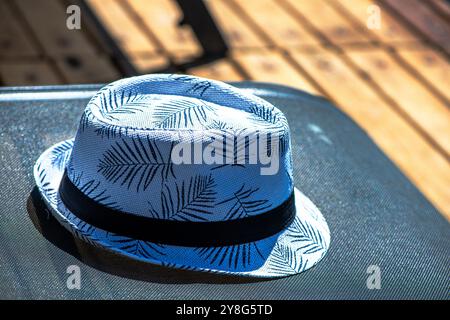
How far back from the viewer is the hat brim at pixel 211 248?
130 centimetres

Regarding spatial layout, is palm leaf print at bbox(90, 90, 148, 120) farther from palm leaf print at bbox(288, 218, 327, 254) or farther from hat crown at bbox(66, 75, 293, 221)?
palm leaf print at bbox(288, 218, 327, 254)

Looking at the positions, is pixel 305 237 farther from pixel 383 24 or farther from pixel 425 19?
pixel 425 19

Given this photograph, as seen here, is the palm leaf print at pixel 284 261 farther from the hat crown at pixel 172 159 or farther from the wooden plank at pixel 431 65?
the wooden plank at pixel 431 65

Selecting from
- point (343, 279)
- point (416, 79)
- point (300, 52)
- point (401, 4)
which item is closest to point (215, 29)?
point (300, 52)

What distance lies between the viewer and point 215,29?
2.79 metres

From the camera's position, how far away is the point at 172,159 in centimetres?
126

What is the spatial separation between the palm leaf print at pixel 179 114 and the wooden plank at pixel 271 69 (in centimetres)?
144

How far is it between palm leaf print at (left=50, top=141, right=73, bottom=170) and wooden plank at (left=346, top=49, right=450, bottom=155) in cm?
145

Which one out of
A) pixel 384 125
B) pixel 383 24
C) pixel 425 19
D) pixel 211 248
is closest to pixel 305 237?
pixel 211 248

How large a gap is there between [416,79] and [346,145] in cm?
121

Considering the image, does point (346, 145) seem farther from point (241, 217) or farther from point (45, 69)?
point (45, 69)

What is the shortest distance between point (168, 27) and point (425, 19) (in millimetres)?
931

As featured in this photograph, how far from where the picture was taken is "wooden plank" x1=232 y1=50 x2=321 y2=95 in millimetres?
2816

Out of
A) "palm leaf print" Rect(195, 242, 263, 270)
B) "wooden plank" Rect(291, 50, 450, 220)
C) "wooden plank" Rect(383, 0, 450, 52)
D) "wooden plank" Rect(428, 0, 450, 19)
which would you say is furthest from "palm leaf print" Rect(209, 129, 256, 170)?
"wooden plank" Rect(428, 0, 450, 19)
